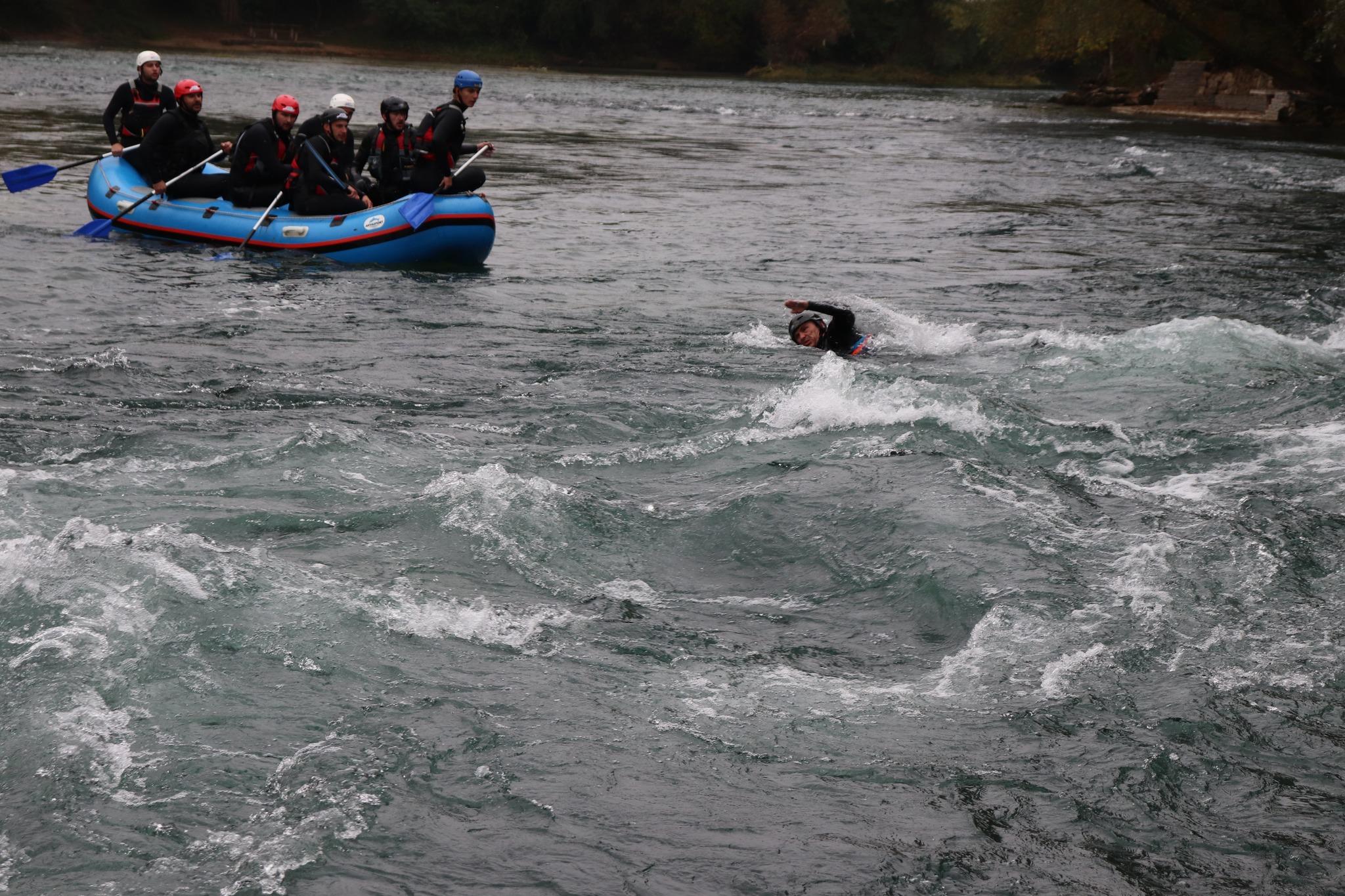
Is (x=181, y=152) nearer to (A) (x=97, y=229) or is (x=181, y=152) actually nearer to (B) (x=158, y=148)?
(B) (x=158, y=148)

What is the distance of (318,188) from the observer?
14.7 meters

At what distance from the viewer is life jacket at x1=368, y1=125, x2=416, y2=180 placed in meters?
14.8

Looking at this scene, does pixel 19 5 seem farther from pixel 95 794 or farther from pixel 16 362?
pixel 95 794

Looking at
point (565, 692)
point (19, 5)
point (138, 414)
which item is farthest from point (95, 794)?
point (19, 5)

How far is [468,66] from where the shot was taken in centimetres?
6384

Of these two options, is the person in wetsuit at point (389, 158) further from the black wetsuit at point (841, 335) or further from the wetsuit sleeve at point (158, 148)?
the black wetsuit at point (841, 335)

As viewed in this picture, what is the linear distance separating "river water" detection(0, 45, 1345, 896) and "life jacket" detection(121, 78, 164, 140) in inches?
87.0

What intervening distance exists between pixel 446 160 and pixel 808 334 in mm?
6073

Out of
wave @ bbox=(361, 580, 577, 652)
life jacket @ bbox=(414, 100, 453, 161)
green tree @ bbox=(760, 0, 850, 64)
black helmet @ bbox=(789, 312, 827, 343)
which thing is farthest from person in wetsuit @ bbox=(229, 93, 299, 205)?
green tree @ bbox=(760, 0, 850, 64)

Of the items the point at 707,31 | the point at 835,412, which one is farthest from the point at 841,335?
the point at 707,31

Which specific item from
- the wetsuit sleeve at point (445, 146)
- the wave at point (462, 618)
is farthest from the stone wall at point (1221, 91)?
the wave at point (462, 618)

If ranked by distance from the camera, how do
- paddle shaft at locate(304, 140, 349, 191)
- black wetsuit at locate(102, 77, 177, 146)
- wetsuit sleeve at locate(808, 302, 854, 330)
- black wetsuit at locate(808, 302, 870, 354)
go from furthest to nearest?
black wetsuit at locate(102, 77, 177, 146)
paddle shaft at locate(304, 140, 349, 191)
black wetsuit at locate(808, 302, 870, 354)
wetsuit sleeve at locate(808, 302, 854, 330)

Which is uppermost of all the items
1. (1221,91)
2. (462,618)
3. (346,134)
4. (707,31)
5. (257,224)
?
(707,31)

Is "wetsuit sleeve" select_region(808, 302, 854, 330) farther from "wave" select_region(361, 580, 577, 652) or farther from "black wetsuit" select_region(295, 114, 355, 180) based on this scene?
"black wetsuit" select_region(295, 114, 355, 180)
